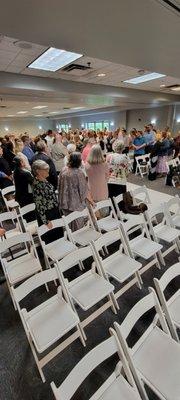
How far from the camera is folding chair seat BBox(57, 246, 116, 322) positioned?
5.87 ft

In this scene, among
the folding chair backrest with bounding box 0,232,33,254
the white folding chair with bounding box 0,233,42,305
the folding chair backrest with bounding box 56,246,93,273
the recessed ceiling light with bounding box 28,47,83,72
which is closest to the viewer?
the folding chair backrest with bounding box 56,246,93,273

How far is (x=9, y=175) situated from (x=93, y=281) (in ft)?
11.3

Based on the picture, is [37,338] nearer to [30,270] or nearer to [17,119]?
[30,270]

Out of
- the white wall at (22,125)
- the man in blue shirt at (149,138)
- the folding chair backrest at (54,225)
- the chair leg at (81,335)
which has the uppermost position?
the white wall at (22,125)

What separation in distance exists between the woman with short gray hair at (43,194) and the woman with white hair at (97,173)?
33.7 inches

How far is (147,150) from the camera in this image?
7.29m

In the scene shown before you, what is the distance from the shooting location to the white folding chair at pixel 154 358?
120cm

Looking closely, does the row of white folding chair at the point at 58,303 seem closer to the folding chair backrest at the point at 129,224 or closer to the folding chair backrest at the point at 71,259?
the folding chair backrest at the point at 71,259

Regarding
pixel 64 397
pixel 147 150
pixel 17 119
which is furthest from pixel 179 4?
pixel 17 119

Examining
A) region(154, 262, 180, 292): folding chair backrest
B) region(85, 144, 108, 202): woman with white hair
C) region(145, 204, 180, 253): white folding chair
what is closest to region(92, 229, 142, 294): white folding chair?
region(154, 262, 180, 292): folding chair backrest

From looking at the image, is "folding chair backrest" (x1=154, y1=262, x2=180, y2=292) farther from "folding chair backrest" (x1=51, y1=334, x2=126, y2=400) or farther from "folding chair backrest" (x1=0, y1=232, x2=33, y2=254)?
"folding chair backrest" (x1=0, y1=232, x2=33, y2=254)

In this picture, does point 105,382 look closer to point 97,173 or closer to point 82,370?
point 82,370

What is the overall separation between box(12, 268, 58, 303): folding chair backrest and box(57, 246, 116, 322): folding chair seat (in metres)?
0.10

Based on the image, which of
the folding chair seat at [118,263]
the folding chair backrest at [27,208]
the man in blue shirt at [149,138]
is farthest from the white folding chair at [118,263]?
the man in blue shirt at [149,138]
